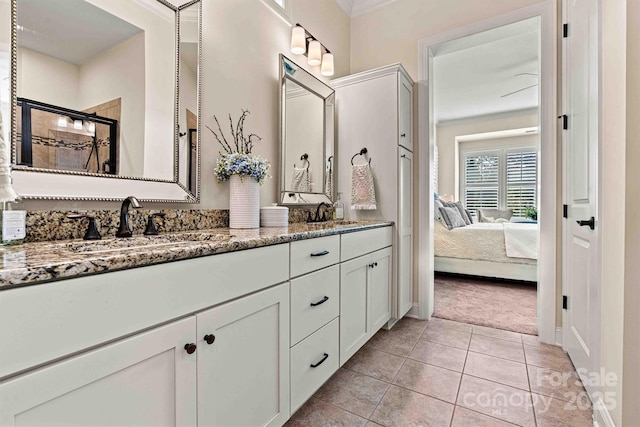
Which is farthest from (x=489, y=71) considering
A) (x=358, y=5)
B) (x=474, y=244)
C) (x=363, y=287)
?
(x=363, y=287)

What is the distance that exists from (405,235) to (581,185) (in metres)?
1.17

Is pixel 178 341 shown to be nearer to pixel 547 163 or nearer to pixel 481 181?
pixel 547 163

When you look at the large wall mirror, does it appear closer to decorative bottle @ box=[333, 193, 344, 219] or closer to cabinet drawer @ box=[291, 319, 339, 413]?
cabinet drawer @ box=[291, 319, 339, 413]

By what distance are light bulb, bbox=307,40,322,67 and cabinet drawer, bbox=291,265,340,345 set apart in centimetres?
165

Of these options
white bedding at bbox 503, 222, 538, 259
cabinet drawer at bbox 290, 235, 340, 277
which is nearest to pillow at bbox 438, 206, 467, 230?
white bedding at bbox 503, 222, 538, 259

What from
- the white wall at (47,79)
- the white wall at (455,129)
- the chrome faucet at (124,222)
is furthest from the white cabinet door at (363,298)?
the white wall at (455,129)

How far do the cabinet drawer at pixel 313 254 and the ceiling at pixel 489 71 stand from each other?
2.11m

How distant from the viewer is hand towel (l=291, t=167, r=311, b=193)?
89.2 inches

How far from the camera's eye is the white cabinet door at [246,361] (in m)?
0.96

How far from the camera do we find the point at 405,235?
8.32 feet

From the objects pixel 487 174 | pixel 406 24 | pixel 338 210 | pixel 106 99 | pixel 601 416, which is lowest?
pixel 601 416

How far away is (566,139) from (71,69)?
2.71 meters

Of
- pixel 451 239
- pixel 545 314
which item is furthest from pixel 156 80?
pixel 451 239

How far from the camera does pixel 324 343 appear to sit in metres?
1.54
